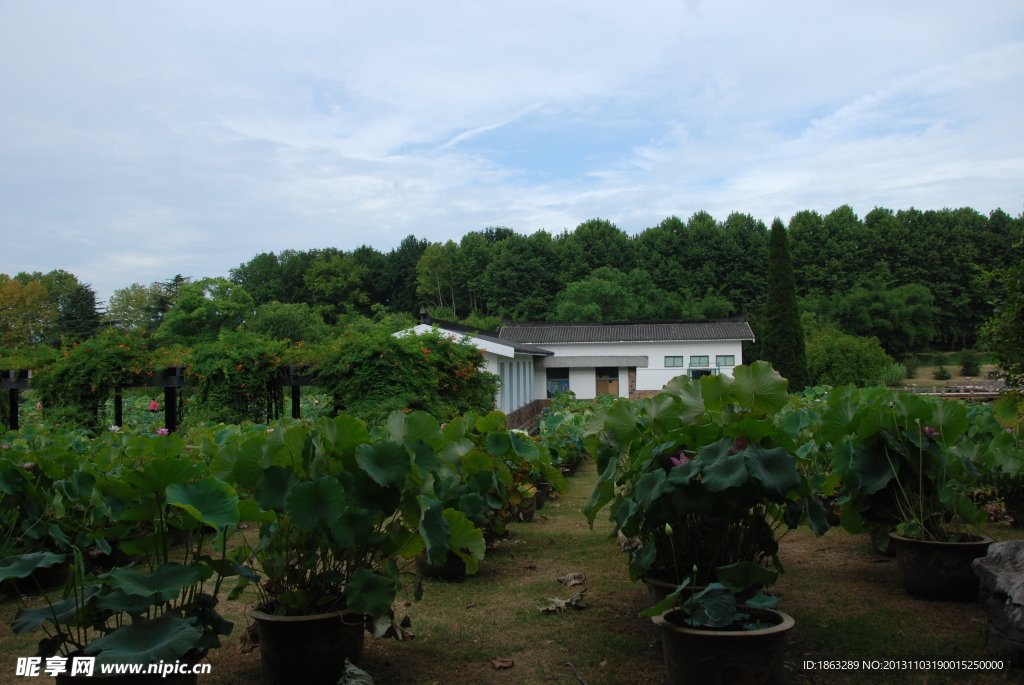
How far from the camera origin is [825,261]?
2057 inches

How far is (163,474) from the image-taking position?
256 cm

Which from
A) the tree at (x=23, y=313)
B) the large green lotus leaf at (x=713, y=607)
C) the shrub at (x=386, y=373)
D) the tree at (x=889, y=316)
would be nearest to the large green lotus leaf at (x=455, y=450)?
the large green lotus leaf at (x=713, y=607)

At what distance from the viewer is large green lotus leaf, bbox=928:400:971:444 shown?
13.0 ft

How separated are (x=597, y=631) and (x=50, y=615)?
250 centimetres

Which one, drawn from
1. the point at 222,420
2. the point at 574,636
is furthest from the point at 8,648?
the point at 222,420

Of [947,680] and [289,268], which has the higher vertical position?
[289,268]

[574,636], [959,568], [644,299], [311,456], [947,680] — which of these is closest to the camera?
[311,456]

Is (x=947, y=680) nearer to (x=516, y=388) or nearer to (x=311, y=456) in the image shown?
(x=311, y=456)

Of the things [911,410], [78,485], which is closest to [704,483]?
[911,410]

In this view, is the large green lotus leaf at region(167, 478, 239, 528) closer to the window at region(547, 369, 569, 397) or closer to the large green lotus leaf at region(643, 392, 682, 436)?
the large green lotus leaf at region(643, 392, 682, 436)

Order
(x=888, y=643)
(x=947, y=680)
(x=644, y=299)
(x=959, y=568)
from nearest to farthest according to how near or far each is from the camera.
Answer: (x=947, y=680), (x=888, y=643), (x=959, y=568), (x=644, y=299)

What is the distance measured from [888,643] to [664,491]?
159 cm

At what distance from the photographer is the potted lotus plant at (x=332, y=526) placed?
8.75ft

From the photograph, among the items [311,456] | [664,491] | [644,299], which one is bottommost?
[664,491]
